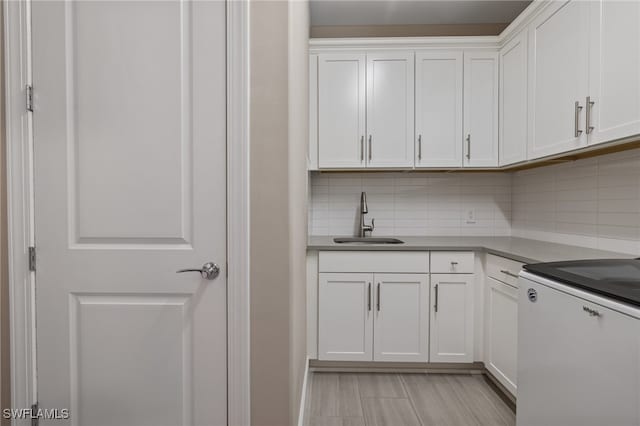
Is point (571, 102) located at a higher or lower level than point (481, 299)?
higher

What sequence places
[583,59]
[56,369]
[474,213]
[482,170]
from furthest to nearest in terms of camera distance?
[474,213] < [482,170] < [583,59] < [56,369]

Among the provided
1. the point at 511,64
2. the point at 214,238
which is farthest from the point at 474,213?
the point at 214,238

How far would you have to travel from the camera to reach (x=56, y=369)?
144 centimetres

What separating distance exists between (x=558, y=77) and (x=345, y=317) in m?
1.94

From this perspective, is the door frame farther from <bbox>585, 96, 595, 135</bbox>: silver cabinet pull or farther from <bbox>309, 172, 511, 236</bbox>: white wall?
<bbox>309, 172, 511, 236</bbox>: white wall

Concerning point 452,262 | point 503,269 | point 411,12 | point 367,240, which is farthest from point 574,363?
point 411,12

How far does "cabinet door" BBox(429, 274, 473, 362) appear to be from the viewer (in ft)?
8.34

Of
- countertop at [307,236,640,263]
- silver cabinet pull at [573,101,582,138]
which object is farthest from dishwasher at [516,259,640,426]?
silver cabinet pull at [573,101,582,138]

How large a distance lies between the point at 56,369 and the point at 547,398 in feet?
6.06

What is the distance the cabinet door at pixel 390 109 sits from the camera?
110 inches

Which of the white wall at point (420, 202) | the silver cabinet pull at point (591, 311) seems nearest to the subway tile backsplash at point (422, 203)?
the white wall at point (420, 202)

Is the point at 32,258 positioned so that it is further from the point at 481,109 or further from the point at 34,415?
the point at 481,109

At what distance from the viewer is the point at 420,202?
3.14m

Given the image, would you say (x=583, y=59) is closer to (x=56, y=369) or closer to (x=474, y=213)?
(x=474, y=213)
